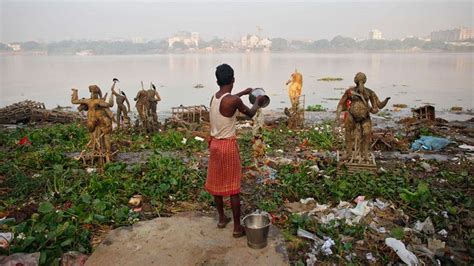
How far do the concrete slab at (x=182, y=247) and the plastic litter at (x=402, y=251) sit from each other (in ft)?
4.25

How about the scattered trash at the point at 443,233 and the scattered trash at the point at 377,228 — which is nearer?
the scattered trash at the point at 443,233

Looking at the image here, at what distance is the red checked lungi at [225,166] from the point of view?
4137 mm

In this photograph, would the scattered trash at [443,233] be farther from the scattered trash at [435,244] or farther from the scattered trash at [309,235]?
the scattered trash at [309,235]

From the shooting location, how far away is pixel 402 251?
4234 mm

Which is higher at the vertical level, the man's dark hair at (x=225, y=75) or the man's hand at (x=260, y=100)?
the man's dark hair at (x=225, y=75)

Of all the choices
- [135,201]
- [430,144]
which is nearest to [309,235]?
[135,201]

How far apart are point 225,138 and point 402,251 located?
2366 mm

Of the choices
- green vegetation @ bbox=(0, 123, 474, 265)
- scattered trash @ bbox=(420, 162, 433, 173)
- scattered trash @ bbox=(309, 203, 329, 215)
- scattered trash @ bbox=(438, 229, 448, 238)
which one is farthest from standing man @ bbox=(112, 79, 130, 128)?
scattered trash @ bbox=(438, 229, 448, 238)

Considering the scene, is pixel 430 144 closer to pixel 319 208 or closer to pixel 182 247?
pixel 319 208

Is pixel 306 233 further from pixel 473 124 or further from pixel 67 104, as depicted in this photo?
pixel 67 104

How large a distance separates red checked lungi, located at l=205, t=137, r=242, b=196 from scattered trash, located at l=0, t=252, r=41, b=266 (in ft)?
6.43

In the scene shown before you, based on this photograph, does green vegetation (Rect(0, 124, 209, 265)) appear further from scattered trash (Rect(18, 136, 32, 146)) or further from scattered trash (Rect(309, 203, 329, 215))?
scattered trash (Rect(309, 203, 329, 215))

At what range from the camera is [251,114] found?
13.2ft

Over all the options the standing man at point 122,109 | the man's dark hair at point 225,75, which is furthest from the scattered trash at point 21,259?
the standing man at point 122,109
